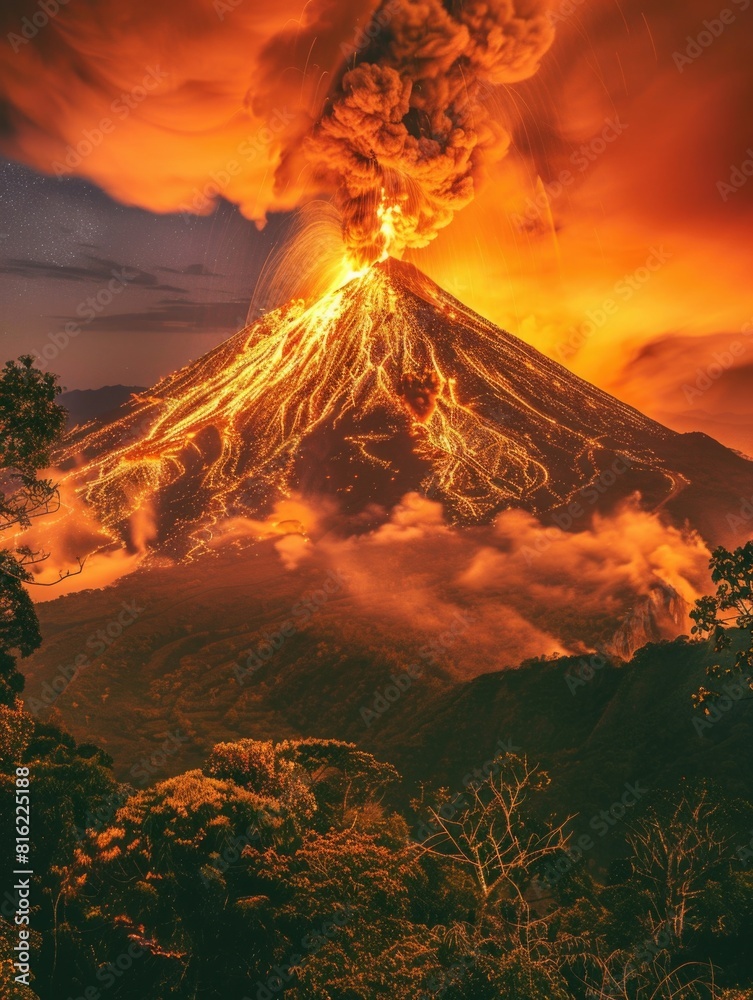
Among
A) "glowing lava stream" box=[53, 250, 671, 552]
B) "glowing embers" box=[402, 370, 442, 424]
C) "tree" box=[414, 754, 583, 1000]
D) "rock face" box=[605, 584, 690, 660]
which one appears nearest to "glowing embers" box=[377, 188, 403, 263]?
"glowing lava stream" box=[53, 250, 671, 552]

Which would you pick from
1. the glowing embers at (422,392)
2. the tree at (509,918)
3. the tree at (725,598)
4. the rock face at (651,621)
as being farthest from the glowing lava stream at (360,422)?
the tree at (725,598)

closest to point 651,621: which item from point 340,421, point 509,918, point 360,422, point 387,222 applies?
point 360,422

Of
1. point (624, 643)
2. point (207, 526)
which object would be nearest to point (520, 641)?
point (624, 643)

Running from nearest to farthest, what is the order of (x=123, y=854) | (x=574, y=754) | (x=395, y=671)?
(x=123, y=854), (x=574, y=754), (x=395, y=671)

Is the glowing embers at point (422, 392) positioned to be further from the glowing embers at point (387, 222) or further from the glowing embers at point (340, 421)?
the glowing embers at point (387, 222)

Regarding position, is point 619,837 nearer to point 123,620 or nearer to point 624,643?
point 624,643

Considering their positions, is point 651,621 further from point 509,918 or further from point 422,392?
point 509,918

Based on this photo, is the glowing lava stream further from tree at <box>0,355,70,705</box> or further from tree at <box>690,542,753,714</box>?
tree at <box>690,542,753,714</box>

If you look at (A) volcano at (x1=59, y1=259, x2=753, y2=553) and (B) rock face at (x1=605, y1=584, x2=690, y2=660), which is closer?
(B) rock face at (x1=605, y1=584, x2=690, y2=660)
